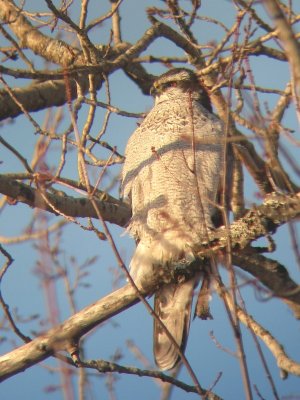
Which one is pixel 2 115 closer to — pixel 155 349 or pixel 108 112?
pixel 108 112

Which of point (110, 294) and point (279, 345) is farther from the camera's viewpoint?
point (279, 345)

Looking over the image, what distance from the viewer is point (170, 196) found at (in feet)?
12.3

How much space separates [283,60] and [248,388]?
2.69 metres

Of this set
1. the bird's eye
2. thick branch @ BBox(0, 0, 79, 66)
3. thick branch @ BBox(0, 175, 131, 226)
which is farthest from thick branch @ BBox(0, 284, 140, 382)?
the bird's eye

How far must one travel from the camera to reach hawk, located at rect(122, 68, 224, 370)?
11.2 feet

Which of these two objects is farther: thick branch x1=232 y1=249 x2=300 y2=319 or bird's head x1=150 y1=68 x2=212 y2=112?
bird's head x1=150 y1=68 x2=212 y2=112

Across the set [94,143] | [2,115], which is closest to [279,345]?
[94,143]

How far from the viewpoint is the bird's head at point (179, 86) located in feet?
16.0

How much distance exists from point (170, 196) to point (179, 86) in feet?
4.81

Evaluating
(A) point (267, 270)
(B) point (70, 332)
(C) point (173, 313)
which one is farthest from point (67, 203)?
(A) point (267, 270)

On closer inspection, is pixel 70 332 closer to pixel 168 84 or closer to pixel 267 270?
pixel 267 270

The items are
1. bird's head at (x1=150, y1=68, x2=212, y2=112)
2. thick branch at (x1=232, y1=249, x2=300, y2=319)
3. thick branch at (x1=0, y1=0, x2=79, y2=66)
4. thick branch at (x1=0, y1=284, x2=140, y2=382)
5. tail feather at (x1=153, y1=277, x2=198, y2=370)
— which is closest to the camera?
thick branch at (x1=0, y1=284, x2=140, y2=382)

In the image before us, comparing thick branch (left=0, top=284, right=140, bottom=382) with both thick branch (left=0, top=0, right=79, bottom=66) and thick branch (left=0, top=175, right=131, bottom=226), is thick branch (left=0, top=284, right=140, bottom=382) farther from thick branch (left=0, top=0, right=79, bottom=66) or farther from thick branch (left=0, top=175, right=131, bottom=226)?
thick branch (left=0, top=0, right=79, bottom=66)

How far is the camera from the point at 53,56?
4836 millimetres
